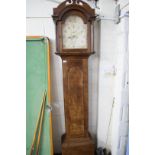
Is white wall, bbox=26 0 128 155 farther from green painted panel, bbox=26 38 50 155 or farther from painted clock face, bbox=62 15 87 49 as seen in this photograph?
painted clock face, bbox=62 15 87 49

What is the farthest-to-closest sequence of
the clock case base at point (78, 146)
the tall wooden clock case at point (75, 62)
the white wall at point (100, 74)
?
the white wall at point (100, 74) → the clock case base at point (78, 146) → the tall wooden clock case at point (75, 62)

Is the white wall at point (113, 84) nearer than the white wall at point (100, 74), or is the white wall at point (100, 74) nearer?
the white wall at point (113, 84)

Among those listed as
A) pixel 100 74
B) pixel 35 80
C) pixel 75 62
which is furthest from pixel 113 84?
pixel 35 80

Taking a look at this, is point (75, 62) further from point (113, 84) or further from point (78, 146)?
point (78, 146)

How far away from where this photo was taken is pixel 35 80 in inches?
71.2

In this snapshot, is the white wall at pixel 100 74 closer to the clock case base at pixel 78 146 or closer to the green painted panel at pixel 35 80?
the green painted panel at pixel 35 80

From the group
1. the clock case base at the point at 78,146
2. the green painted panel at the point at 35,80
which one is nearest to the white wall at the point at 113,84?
the clock case base at the point at 78,146

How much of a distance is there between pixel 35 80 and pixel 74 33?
682mm

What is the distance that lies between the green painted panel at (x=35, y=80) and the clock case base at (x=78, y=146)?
30cm

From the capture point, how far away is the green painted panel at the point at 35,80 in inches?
70.4

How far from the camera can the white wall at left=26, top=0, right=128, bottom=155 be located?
1.83 metres
